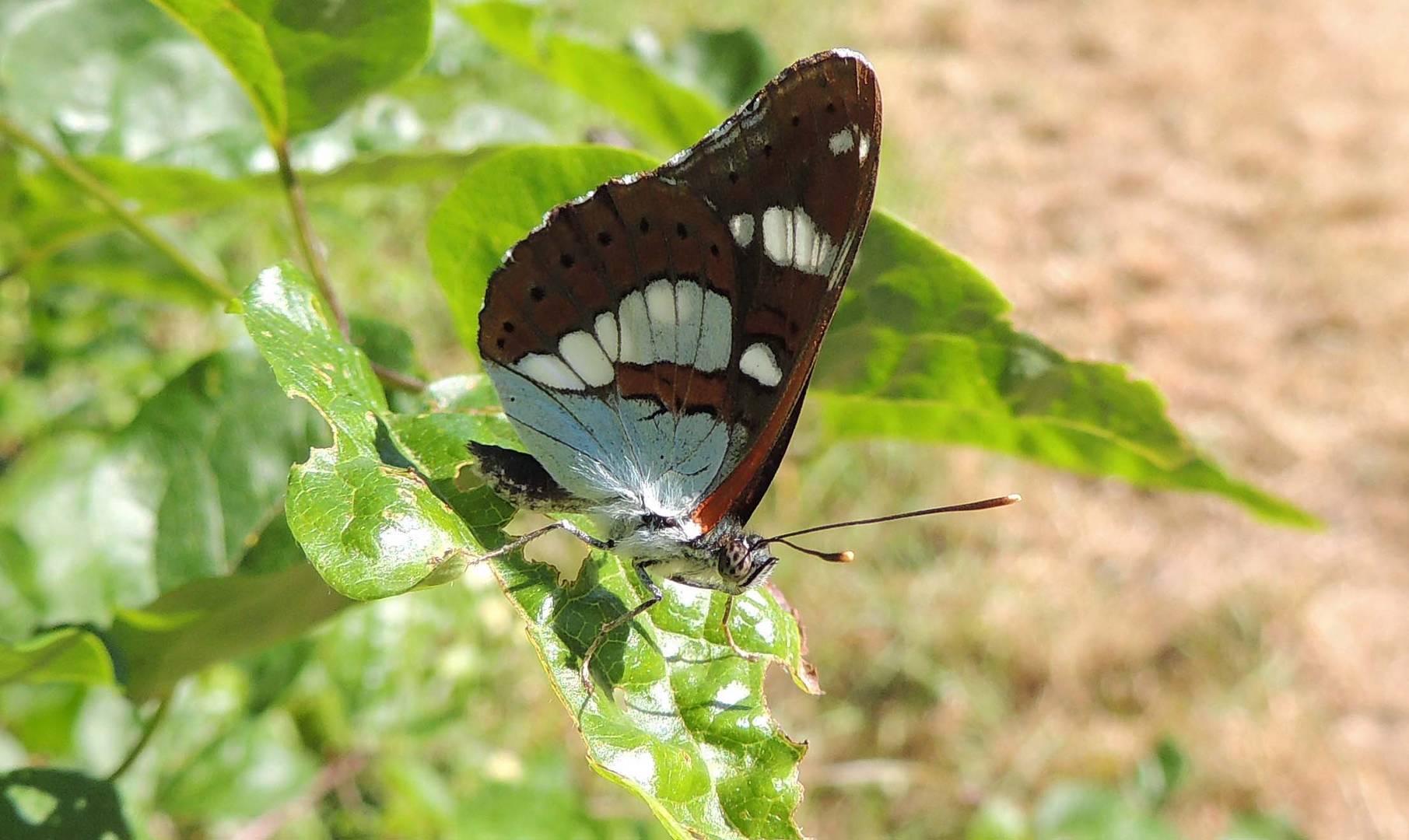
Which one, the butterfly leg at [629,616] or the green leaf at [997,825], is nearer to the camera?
the butterfly leg at [629,616]

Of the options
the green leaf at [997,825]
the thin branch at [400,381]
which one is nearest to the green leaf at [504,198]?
the thin branch at [400,381]

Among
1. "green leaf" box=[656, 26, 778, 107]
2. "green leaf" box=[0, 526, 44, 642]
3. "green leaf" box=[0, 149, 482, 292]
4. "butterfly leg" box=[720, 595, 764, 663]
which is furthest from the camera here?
"green leaf" box=[656, 26, 778, 107]

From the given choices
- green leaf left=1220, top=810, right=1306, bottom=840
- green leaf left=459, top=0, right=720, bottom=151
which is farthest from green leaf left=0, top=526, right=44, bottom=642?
green leaf left=1220, top=810, right=1306, bottom=840

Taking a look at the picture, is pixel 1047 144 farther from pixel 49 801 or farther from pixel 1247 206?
pixel 49 801

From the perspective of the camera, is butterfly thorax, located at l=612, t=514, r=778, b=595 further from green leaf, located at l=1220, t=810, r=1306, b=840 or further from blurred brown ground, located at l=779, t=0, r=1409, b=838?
green leaf, located at l=1220, t=810, r=1306, b=840

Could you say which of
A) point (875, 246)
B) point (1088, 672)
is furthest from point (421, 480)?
point (1088, 672)

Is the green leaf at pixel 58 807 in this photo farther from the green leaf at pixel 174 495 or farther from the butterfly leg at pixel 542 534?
the butterfly leg at pixel 542 534
